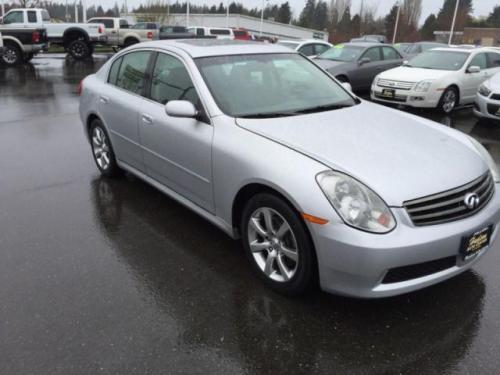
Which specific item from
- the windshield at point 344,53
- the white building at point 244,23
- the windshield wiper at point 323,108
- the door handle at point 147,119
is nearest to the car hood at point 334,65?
the windshield at point 344,53

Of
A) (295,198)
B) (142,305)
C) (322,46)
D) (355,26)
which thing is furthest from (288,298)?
(355,26)

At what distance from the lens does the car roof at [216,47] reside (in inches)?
158

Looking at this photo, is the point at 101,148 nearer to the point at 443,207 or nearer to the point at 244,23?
the point at 443,207

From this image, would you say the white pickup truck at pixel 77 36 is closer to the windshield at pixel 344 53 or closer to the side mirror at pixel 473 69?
the windshield at pixel 344 53

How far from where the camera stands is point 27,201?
4.65 m

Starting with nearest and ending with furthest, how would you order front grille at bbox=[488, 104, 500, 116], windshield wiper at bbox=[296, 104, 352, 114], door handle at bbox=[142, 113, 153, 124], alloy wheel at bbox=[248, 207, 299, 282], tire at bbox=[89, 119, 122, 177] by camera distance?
alloy wheel at bbox=[248, 207, 299, 282], windshield wiper at bbox=[296, 104, 352, 114], door handle at bbox=[142, 113, 153, 124], tire at bbox=[89, 119, 122, 177], front grille at bbox=[488, 104, 500, 116]

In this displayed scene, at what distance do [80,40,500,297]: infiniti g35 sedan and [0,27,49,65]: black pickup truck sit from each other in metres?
15.3

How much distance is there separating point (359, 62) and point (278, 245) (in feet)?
32.9

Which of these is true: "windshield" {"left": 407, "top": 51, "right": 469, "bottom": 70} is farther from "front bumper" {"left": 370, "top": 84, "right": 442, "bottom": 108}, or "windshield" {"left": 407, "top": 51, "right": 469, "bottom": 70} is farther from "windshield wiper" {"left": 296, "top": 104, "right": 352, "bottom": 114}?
"windshield wiper" {"left": 296, "top": 104, "right": 352, "bottom": 114}

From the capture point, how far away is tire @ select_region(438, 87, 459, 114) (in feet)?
31.8

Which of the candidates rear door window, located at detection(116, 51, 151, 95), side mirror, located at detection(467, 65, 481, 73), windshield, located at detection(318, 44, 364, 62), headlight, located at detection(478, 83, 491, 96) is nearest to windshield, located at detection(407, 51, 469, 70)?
side mirror, located at detection(467, 65, 481, 73)

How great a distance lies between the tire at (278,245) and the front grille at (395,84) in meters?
7.57

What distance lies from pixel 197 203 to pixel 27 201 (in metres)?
2.03

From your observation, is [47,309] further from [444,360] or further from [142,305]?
[444,360]
